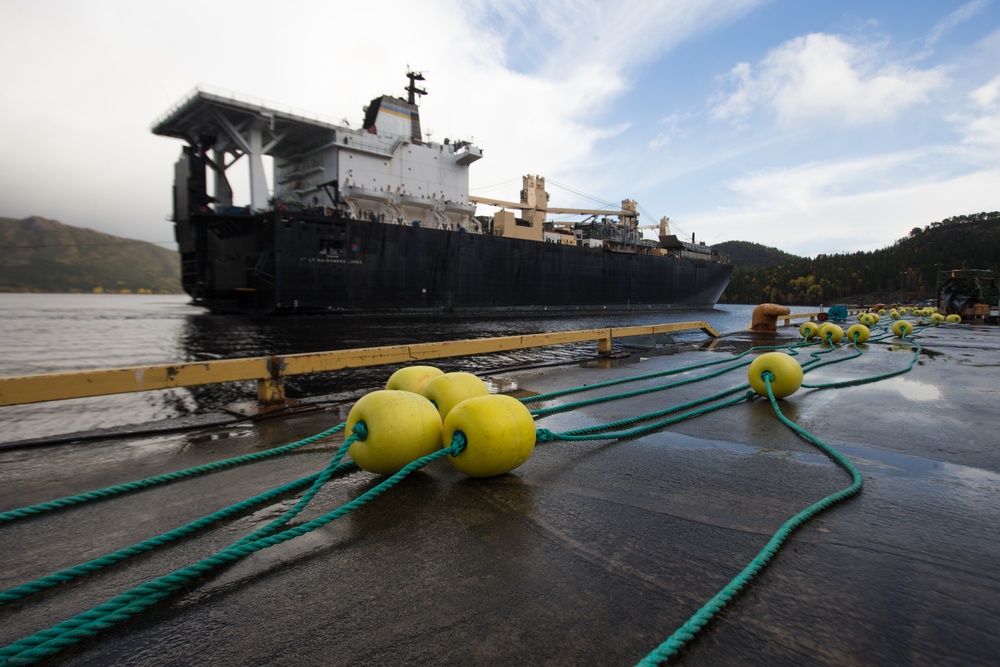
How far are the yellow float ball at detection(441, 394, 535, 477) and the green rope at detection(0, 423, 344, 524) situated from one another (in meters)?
1.27

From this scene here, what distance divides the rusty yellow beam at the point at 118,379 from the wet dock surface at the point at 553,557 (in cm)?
43

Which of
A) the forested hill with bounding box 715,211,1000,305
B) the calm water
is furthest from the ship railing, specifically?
the forested hill with bounding box 715,211,1000,305

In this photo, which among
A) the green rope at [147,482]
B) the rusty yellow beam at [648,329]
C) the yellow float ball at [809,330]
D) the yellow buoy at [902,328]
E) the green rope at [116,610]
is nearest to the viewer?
the green rope at [116,610]

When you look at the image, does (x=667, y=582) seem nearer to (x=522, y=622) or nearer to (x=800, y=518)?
(x=522, y=622)

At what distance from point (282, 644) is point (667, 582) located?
128 cm

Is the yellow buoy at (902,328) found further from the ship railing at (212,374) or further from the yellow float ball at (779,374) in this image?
the ship railing at (212,374)

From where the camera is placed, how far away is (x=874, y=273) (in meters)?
93.5

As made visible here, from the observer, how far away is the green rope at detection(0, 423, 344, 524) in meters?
2.18

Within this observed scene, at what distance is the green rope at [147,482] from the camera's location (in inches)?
85.8

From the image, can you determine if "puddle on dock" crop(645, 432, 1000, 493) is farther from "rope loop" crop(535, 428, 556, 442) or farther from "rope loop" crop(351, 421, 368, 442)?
"rope loop" crop(351, 421, 368, 442)

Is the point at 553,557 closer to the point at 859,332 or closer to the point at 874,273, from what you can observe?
the point at 859,332

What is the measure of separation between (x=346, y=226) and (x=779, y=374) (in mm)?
19594

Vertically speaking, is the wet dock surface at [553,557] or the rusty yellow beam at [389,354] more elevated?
the rusty yellow beam at [389,354]

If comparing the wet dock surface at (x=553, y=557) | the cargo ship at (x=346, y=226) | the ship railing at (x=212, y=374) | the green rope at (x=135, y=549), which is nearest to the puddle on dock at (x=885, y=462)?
the wet dock surface at (x=553, y=557)
